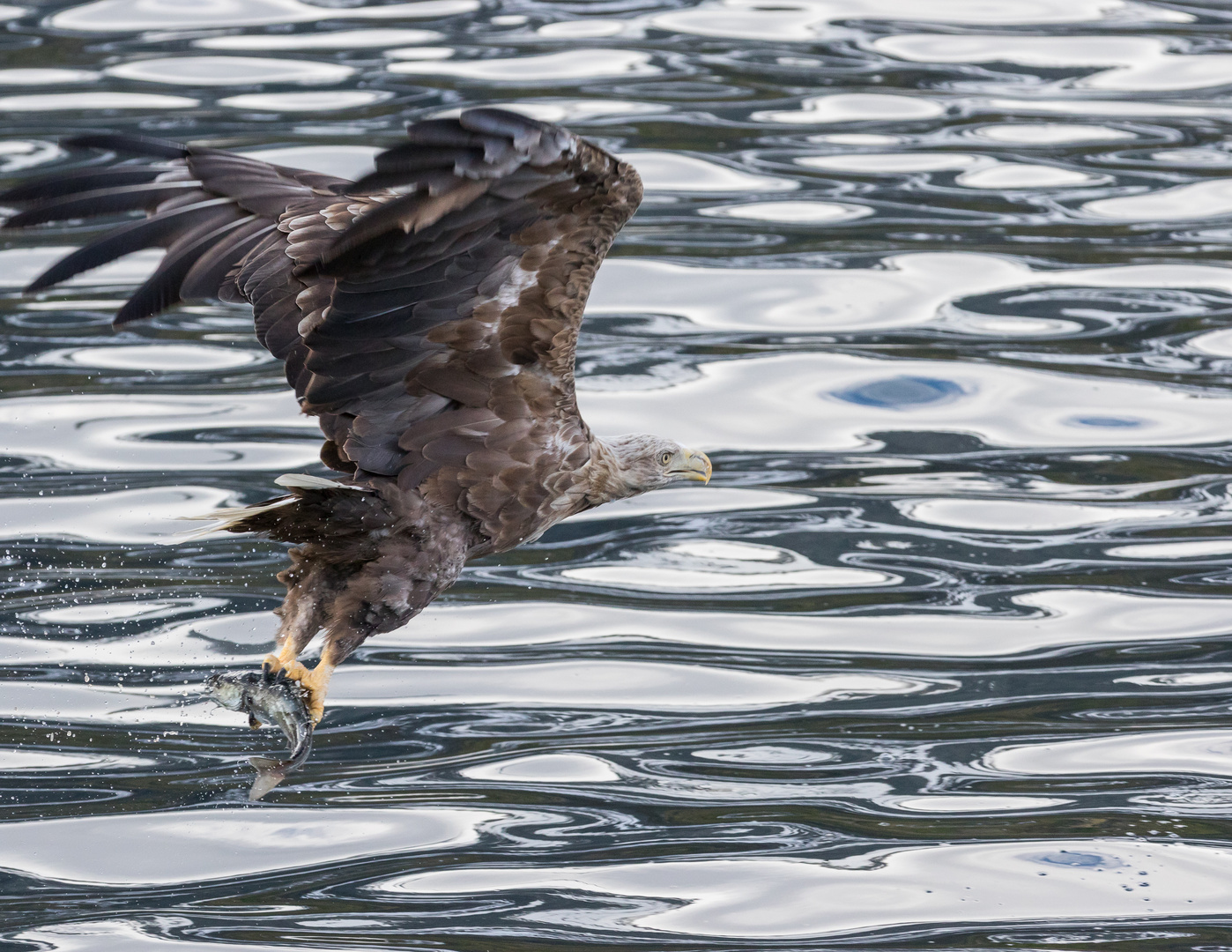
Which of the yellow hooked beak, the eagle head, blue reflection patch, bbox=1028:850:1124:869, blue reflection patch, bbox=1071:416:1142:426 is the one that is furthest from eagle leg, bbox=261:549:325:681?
blue reflection patch, bbox=1071:416:1142:426

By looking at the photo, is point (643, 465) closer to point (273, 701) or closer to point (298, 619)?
point (298, 619)

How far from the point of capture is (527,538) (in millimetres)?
6176

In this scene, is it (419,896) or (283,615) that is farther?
(419,896)

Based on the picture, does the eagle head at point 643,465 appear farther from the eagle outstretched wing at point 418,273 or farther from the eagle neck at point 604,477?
the eagle outstretched wing at point 418,273

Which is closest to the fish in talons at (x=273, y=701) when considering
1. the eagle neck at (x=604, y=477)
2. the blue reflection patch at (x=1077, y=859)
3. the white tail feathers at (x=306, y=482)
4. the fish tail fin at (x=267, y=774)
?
the fish tail fin at (x=267, y=774)

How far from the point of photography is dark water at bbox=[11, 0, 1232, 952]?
6.48 metres

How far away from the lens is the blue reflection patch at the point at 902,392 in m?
10.2

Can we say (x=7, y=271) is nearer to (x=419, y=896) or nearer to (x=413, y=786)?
(x=413, y=786)

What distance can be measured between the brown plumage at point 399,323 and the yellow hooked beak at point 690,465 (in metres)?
0.14

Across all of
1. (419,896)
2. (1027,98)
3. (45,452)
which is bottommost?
(419,896)

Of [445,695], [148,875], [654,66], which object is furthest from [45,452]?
[654,66]

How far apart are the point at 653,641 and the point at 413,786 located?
1.44 metres

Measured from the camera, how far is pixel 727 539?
909cm

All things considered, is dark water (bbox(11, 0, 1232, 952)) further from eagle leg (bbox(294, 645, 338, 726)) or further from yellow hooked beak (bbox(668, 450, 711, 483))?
yellow hooked beak (bbox(668, 450, 711, 483))
